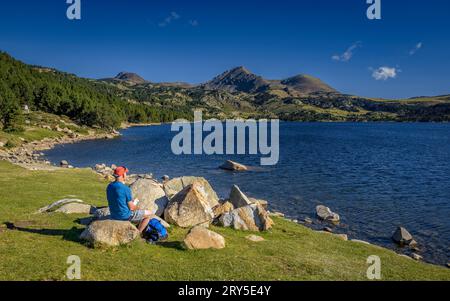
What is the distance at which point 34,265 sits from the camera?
15219mm

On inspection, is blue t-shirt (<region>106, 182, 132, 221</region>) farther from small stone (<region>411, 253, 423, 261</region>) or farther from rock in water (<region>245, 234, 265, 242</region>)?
small stone (<region>411, 253, 423, 261</region>)

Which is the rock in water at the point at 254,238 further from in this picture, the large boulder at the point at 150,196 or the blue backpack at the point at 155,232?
the large boulder at the point at 150,196

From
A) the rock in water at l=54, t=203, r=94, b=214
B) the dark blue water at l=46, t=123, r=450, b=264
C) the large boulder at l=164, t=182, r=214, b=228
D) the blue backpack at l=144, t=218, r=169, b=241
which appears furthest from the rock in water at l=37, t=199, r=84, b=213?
the dark blue water at l=46, t=123, r=450, b=264

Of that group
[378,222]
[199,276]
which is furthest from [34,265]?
[378,222]

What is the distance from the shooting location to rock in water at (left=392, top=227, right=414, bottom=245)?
30.8 meters

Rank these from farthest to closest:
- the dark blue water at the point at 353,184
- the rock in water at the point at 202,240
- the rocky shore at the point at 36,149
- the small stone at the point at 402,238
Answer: the rocky shore at the point at 36,149
the dark blue water at the point at 353,184
the small stone at the point at 402,238
the rock in water at the point at 202,240

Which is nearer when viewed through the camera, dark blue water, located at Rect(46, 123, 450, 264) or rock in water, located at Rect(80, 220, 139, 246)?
rock in water, located at Rect(80, 220, 139, 246)

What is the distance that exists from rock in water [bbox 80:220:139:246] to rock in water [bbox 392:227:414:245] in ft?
77.9

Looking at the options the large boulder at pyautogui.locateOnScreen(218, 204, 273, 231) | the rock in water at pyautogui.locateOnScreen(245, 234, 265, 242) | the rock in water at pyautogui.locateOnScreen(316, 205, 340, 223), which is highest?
the large boulder at pyautogui.locateOnScreen(218, 204, 273, 231)

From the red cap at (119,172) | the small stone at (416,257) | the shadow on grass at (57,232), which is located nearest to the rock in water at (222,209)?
the red cap at (119,172)

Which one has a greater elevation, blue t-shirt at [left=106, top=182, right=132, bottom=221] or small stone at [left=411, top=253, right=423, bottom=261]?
blue t-shirt at [left=106, top=182, right=132, bottom=221]

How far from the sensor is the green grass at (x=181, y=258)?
15.2 m

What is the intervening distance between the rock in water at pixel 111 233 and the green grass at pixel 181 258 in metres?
0.40
